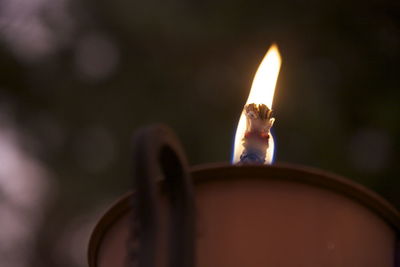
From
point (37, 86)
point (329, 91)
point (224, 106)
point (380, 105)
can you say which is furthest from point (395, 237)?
point (37, 86)

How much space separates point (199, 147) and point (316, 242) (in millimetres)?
740

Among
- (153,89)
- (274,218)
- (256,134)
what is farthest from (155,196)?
(153,89)

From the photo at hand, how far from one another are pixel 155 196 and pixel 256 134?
26cm

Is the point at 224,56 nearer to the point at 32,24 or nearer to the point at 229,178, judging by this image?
the point at 32,24

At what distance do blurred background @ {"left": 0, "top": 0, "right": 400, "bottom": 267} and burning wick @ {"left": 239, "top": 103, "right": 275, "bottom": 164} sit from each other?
1.19ft

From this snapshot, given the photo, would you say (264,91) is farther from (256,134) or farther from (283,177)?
(283,177)

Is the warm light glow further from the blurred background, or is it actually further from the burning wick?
the blurred background

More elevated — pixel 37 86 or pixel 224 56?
pixel 37 86

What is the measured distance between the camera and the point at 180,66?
4.68 feet

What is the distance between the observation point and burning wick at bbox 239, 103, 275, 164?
618 mm

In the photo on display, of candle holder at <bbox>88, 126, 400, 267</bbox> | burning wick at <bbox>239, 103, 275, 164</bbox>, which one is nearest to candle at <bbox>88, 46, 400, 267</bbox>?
candle holder at <bbox>88, 126, 400, 267</bbox>

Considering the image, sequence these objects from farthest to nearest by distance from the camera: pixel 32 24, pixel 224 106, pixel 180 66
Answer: pixel 32 24, pixel 180 66, pixel 224 106

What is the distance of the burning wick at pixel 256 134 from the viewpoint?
0.62m

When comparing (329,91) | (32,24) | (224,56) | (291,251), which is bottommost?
(291,251)
